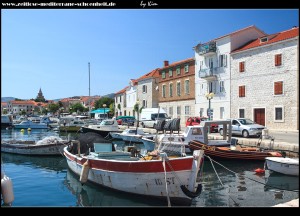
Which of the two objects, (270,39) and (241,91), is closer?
(270,39)

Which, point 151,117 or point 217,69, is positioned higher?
point 217,69

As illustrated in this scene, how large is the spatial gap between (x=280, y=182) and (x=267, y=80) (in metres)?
18.0

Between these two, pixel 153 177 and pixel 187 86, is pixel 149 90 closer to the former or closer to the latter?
pixel 187 86

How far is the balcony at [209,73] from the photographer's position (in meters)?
35.3

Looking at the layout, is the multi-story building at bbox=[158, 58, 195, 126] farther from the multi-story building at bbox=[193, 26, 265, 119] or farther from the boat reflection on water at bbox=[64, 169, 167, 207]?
the boat reflection on water at bbox=[64, 169, 167, 207]

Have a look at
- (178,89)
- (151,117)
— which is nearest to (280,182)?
(151,117)

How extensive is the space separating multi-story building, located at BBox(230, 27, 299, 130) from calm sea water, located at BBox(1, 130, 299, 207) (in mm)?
12297

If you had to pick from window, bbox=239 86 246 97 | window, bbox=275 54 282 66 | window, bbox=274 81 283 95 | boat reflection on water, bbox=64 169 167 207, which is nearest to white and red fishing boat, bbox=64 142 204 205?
boat reflection on water, bbox=64 169 167 207

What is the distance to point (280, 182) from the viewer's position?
1278cm

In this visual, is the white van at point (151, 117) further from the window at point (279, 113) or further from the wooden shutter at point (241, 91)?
the window at point (279, 113)

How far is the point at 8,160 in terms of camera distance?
68.2 feet

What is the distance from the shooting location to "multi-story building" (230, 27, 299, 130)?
26.3 meters
